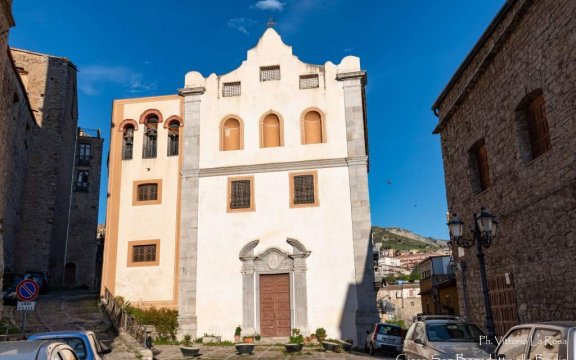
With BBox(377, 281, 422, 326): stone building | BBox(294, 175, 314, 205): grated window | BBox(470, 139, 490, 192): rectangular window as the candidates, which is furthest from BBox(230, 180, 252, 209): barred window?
BBox(377, 281, 422, 326): stone building

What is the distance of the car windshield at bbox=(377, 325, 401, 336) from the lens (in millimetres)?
17094

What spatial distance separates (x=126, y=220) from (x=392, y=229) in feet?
409

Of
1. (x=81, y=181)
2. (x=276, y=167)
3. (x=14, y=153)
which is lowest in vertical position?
(x=276, y=167)

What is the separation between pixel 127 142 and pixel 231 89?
5.73m

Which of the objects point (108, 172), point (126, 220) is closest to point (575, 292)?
point (126, 220)

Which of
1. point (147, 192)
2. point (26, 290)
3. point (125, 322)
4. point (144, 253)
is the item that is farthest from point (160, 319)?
point (26, 290)

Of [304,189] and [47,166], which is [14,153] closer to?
[47,166]

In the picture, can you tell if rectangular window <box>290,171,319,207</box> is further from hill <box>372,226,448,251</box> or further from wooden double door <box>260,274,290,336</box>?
hill <box>372,226,448,251</box>

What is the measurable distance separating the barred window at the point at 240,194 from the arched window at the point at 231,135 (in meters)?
1.78

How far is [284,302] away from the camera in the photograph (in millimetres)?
19969

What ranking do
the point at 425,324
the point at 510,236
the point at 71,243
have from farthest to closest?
the point at 71,243
the point at 510,236
the point at 425,324

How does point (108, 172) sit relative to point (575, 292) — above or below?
above

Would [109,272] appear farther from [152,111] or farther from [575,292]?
[575,292]

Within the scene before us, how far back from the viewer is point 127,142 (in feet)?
76.1
